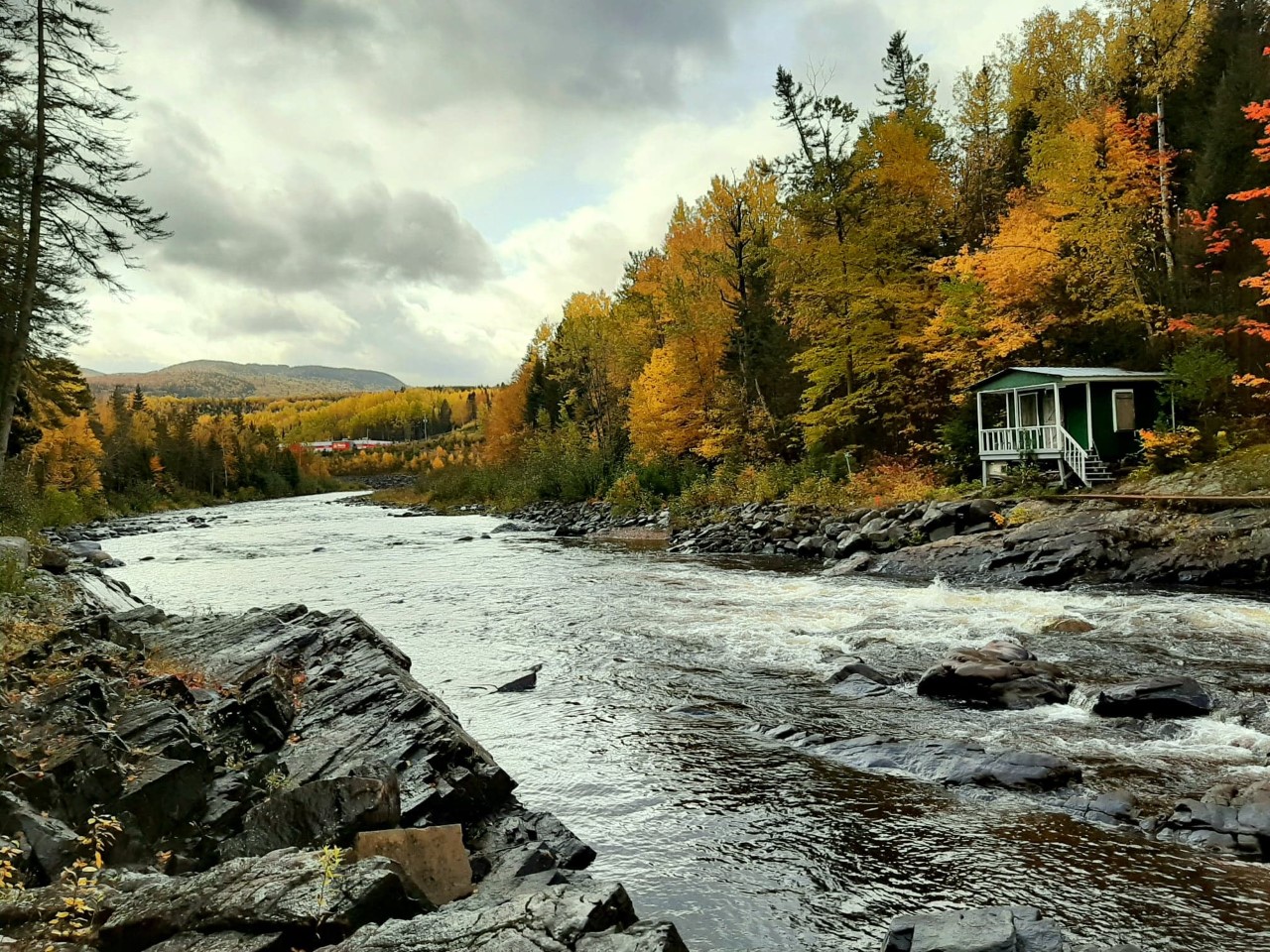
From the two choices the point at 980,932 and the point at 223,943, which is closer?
the point at 223,943

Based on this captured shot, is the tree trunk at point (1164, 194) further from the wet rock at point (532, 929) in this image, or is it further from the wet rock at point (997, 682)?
the wet rock at point (532, 929)

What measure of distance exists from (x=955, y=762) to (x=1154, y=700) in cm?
305

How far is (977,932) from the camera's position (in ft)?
14.4

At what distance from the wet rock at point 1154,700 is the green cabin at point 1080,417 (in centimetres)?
1516

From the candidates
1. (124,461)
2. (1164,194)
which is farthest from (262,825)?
(124,461)

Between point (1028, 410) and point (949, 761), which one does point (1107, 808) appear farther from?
point (1028, 410)

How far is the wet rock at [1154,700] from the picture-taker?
335 inches

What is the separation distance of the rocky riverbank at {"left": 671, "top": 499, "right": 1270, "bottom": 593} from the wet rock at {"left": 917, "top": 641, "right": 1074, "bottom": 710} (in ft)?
26.8

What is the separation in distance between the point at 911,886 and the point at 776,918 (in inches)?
41.8

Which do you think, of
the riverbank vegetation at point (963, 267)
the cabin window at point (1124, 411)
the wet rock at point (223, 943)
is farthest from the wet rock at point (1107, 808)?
the cabin window at point (1124, 411)

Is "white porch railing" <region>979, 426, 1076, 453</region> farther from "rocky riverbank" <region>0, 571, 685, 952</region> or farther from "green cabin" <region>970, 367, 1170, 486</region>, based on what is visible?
"rocky riverbank" <region>0, 571, 685, 952</region>

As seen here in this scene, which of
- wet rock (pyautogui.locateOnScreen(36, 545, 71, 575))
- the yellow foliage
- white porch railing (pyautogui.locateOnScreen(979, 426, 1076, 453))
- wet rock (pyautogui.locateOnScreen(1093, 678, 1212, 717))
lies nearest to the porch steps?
white porch railing (pyautogui.locateOnScreen(979, 426, 1076, 453))

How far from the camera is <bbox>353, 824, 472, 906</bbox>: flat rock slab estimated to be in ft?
16.6

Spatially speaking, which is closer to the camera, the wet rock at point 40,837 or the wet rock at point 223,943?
the wet rock at point 223,943
